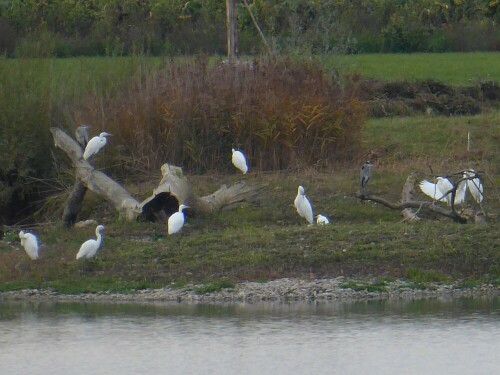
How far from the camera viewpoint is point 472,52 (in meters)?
Answer: 39.1

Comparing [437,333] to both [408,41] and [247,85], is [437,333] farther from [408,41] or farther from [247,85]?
[408,41]

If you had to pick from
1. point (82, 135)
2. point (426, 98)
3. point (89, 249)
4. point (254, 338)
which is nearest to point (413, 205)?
point (89, 249)

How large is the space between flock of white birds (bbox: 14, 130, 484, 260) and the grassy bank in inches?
7.3

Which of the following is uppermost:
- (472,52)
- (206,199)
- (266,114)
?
(472,52)

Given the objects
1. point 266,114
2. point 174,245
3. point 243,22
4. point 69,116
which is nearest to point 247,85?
point 266,114

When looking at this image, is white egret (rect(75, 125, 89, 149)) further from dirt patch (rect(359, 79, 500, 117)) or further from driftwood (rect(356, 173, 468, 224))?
dirt patch (rect(359, 79, 500, 117))

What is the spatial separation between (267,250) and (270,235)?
1.76ft

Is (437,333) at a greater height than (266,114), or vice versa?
(266,114)

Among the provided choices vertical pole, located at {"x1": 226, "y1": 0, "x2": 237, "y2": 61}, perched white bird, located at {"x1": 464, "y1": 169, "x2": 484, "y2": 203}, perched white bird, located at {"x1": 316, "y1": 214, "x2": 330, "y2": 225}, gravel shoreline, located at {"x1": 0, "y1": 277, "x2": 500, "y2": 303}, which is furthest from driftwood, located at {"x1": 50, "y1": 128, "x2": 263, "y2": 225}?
vertical pole, located at {"x1": 226, "y1": 0, "x2": 237, "y2": 61}

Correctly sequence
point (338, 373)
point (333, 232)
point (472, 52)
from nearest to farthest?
point (338, 373) → point (333, 232) → point (472, 52)

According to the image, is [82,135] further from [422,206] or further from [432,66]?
[432,66]

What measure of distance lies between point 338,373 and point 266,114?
10.0 meters

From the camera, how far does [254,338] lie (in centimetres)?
1226

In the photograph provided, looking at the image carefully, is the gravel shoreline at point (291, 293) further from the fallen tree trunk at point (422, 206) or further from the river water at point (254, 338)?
the fallen tree trunk at point (422, 206)
